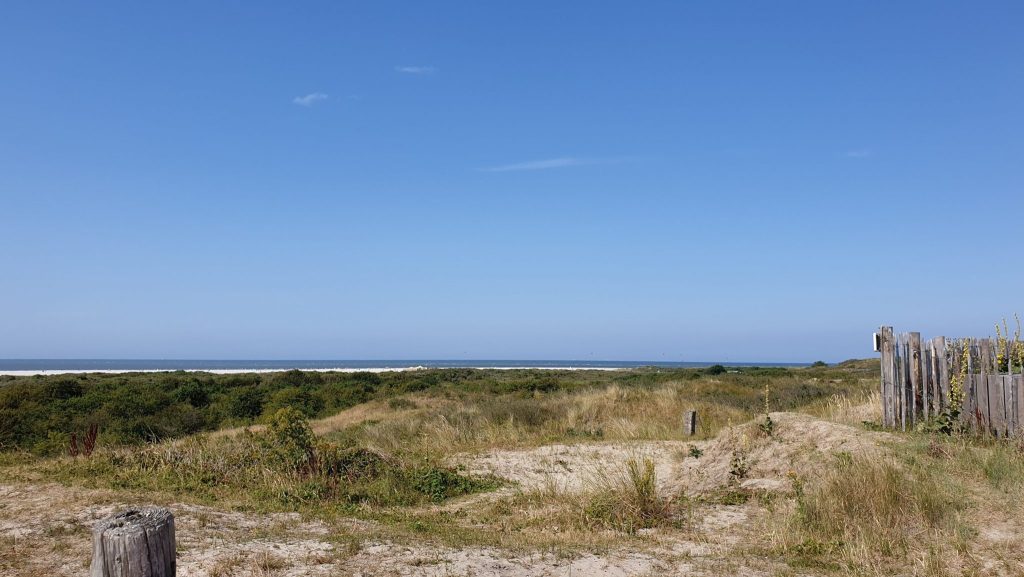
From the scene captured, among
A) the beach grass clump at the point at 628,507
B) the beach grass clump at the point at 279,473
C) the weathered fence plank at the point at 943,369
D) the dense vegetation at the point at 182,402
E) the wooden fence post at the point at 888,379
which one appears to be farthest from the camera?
the dense vegetation at the point at 182,402

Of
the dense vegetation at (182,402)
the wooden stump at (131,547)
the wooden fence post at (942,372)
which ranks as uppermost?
the wooden fence post at (942,372)

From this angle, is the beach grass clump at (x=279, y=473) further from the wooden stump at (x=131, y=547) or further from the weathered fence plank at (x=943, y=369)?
the weathered fence plank at (x=943, y=369)

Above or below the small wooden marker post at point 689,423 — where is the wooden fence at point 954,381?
above

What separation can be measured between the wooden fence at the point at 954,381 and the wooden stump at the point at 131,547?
1159 centimetres

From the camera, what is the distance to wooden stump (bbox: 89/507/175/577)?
11.7 ft

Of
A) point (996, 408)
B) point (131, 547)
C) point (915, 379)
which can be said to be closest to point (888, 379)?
point (915, 379)

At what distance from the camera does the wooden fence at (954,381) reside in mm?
10539

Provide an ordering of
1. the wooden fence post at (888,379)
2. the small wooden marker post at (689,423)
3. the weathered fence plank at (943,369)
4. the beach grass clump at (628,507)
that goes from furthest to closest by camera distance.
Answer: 1. the small wooden marker post at (689,423)
2. the wooden fence post at (888,379)
3. the weathered fence plank at (943,369)
4. the beach grass clump at (628,507)

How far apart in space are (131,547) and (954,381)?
39.9 feet

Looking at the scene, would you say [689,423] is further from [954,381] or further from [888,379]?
[954,381]

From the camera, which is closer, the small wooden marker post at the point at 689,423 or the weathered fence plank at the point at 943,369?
the weathered fence plank at the point at 943,369

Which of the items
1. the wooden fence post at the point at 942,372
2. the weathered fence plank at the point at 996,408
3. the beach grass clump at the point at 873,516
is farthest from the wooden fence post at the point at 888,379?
the beach grass clump at the point at 873,516

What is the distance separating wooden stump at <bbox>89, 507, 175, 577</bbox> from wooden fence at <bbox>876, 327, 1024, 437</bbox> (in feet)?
38.0

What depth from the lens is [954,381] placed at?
1125 cm
